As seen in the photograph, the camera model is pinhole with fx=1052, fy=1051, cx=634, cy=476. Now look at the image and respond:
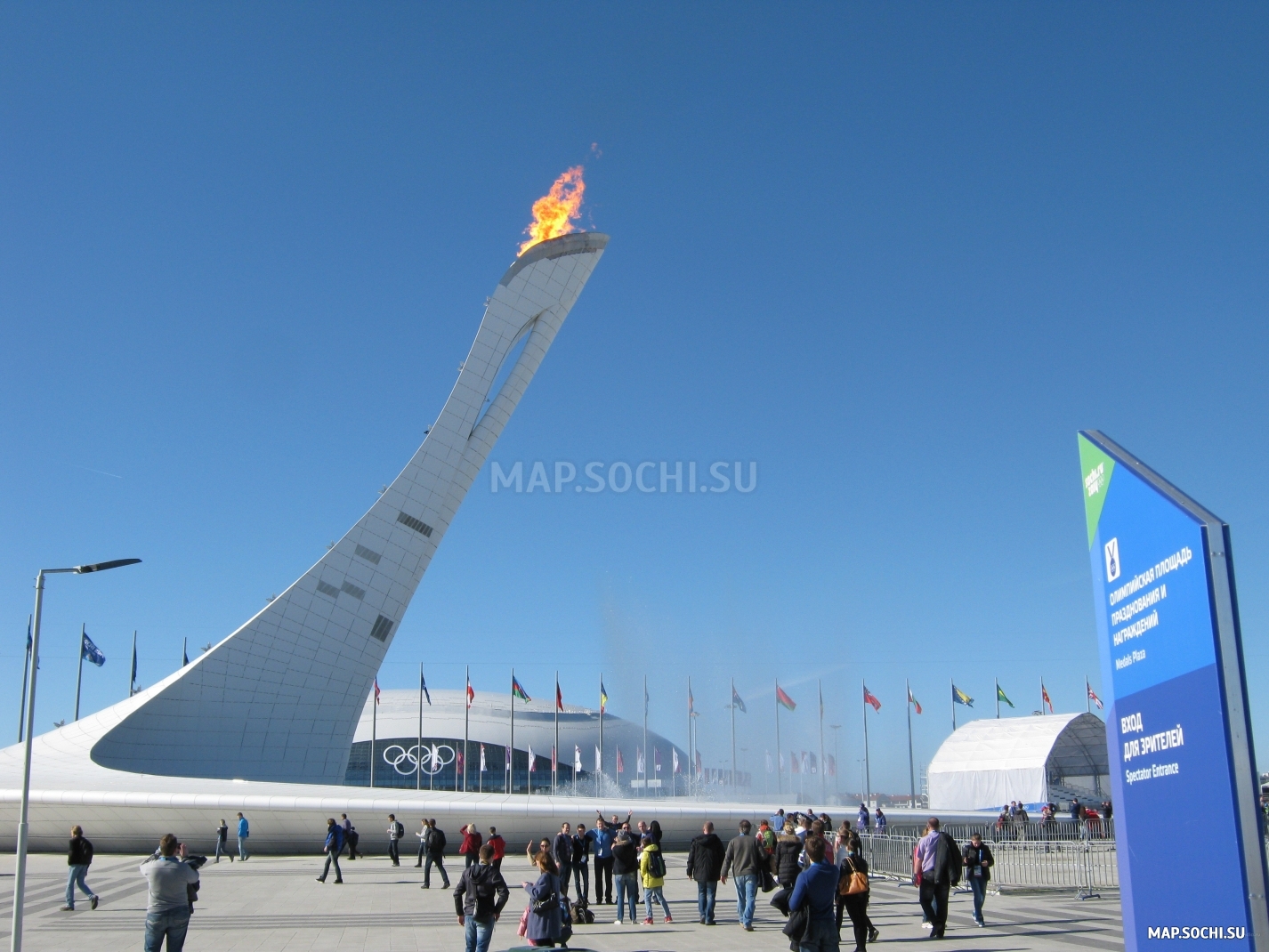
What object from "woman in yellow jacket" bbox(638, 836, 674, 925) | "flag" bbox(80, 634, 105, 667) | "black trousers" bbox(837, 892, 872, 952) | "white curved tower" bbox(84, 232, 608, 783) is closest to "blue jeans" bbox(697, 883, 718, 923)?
"woman in yellow jacket" bbox(638, 836, 674, 925)

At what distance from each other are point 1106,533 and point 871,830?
21026mm

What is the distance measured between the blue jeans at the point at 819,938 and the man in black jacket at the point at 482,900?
2805 millimetres

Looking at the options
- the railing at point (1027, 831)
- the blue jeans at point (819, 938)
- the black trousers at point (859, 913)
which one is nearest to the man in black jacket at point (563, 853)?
the black trousers at point (859, 913)

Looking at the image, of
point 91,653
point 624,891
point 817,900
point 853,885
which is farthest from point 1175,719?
point 91,653

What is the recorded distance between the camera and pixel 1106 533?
196 inches

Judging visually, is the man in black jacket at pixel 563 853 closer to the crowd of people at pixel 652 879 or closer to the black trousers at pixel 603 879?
the crowd of people at pixel 652 879

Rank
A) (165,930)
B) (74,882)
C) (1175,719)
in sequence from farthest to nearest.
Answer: (74,882) → (165,930) → (1175,719)

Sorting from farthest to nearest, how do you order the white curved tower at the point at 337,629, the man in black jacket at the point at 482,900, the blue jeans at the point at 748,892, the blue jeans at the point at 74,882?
1. the white curved tower at the point at 337,629
2. the blue jeans at the point at 74,882
3. the blue jeans at the point at 748,892
4. the man in black jacket at the point at 482,900

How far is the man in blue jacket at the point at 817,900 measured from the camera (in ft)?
24.7

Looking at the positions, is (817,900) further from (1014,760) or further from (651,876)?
(1014,760)

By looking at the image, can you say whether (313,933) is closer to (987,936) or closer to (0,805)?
(987,936)

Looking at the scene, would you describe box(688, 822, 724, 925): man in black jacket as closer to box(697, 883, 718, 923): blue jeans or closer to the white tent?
box(697, 883, 718, 923): blue jeans

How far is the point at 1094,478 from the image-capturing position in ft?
17.0

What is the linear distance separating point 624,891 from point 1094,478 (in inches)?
404
